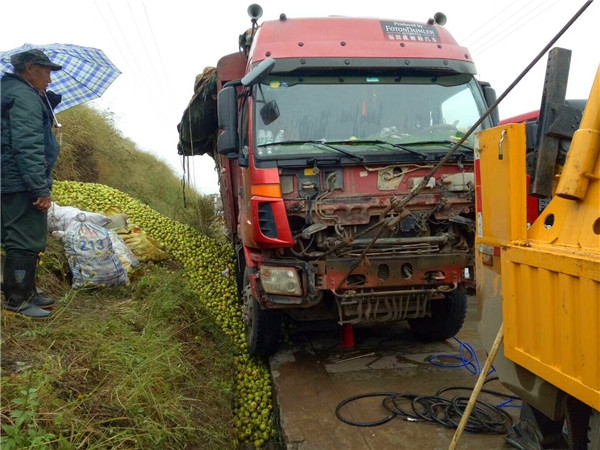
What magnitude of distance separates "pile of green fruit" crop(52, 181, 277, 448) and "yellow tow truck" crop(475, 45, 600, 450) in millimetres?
1964

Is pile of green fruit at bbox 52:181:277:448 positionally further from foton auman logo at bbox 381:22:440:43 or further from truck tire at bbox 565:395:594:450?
foton auman logo at bbox 381:22:440:43

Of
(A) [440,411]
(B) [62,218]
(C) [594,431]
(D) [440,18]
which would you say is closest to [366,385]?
(A) [440,411]

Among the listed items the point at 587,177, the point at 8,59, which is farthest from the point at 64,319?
the point at 587,177

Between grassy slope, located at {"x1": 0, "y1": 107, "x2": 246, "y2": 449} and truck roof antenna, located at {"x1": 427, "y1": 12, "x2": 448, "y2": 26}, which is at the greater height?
truck roof antenna, located at {"x1": 427, "y1": 12, "x2": 448, "y2": 26}

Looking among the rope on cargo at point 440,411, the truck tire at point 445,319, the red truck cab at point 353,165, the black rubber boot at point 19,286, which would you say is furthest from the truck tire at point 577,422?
the black rubber boot at point 19,286

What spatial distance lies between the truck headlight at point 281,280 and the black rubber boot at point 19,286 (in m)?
1.58

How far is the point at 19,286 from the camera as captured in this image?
351 cm

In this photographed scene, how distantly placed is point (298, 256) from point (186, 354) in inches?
51.4

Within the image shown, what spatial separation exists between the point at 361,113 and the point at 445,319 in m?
2.04

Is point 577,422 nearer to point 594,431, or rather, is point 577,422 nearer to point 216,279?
point 594,431

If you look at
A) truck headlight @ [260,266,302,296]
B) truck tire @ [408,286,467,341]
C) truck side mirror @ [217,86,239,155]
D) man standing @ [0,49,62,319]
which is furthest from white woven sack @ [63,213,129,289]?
truck tire @ [408,286,467,341]

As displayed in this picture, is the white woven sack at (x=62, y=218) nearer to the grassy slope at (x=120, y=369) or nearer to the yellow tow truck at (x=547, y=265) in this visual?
the grassy slope at (x=120, y=369)

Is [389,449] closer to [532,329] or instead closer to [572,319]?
[532,329]

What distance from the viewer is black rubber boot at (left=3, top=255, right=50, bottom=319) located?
346 cm
